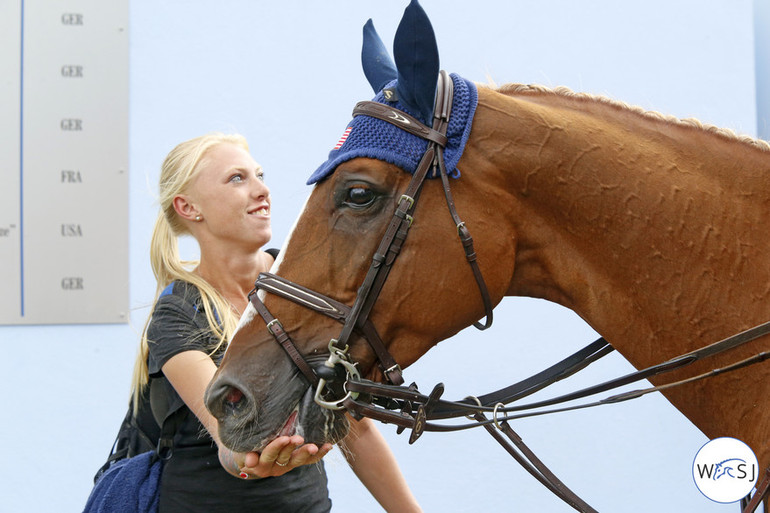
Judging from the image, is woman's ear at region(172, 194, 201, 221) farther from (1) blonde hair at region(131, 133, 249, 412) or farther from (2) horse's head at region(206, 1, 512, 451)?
→ (2) horse's head at region(206, 1, 512, 451)

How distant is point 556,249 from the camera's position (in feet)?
4.87

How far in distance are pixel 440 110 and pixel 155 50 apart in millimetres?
2207

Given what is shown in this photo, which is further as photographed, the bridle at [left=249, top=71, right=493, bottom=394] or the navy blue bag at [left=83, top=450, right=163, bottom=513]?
the navy blue bag at [left=83, top=450, right=163, bottom=513]

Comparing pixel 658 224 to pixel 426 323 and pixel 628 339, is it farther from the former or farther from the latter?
pixel 426 323

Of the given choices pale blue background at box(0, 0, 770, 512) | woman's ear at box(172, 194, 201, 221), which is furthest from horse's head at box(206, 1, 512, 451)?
pale blue background at box(0, 0, 770, 512)

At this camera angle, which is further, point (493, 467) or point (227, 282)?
point (493, 467)

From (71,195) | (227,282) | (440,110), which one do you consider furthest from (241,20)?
(440,110)

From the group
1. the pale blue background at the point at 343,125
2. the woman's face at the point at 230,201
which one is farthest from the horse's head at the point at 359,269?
the pale blue background at the point at 343,125

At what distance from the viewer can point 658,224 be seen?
4.60 feet

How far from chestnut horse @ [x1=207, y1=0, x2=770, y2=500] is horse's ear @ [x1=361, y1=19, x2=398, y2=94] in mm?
236

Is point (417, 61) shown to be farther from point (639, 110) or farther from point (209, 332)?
point (209, 332)

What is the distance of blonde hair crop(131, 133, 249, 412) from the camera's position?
182 cm

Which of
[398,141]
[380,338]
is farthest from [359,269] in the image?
[398,141]

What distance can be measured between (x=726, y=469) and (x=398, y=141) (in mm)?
914
